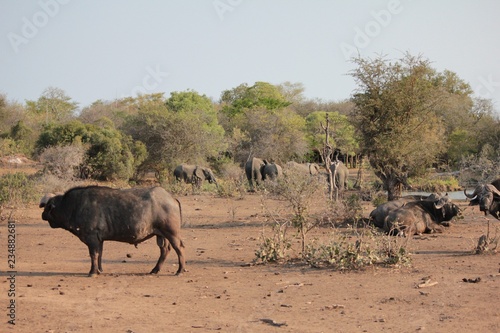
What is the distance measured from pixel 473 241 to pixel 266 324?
24.3 ft

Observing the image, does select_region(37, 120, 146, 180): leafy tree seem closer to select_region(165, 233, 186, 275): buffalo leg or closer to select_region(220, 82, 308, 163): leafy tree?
select_region(220, 82, 308, 163): leafy tree

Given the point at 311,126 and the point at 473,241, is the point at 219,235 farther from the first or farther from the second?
the point at 311,126

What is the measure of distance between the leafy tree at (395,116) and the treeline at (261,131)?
0.10ft

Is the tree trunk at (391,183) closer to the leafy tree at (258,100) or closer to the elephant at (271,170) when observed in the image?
the elephant at (271,170)

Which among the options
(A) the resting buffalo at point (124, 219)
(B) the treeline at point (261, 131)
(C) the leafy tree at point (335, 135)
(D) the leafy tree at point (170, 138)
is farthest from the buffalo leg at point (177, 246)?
(C) the leafy tree at point (335, 135)

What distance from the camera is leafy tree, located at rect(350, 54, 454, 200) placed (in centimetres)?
1792

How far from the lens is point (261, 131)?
40.9 m

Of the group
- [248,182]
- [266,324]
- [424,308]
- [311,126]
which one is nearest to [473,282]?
[424,308]

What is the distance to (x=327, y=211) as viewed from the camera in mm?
14953

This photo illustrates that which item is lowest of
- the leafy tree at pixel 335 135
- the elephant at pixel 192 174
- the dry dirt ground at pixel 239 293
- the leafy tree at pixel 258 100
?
the dry dirt ground at pixel 239 293

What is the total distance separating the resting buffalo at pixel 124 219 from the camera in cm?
1029

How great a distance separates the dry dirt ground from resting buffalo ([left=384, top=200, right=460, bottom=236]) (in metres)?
0.62

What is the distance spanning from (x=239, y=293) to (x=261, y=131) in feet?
106

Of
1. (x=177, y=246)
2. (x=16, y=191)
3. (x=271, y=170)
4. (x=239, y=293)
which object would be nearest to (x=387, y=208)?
(x=177, y=246)
